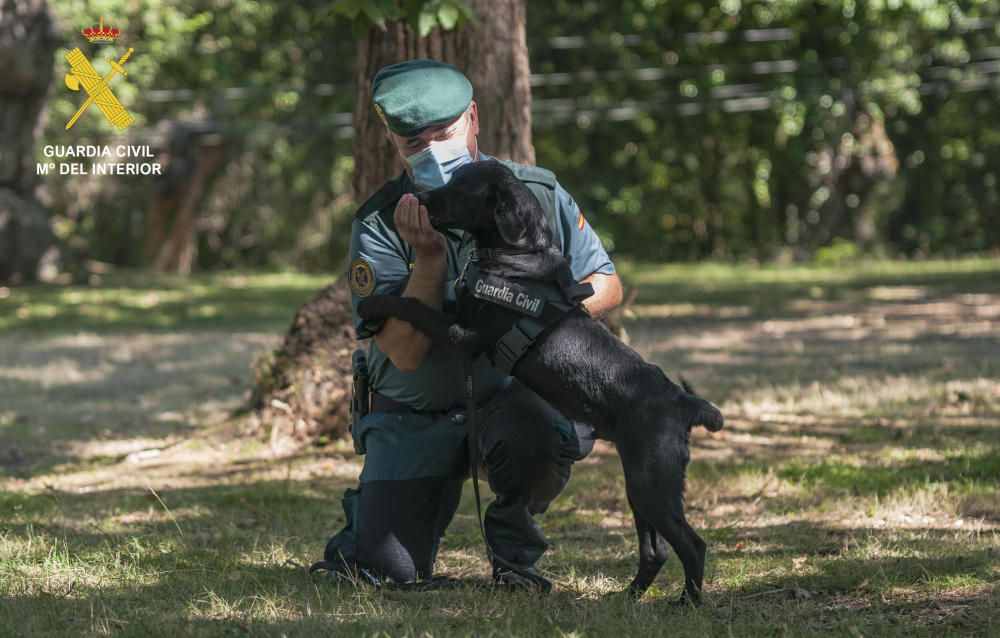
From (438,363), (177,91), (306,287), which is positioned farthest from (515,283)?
(177,91)

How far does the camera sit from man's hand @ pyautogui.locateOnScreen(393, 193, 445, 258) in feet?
11.2

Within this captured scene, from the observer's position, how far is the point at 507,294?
338cm

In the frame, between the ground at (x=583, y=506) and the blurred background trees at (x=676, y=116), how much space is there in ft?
26.0

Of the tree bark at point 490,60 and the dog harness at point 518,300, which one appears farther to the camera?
the tree bark at point 490,60

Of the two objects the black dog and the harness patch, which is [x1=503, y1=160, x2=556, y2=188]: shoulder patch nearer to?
the black dog

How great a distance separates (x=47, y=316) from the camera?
43.1ft

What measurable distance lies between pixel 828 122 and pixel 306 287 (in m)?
9.01

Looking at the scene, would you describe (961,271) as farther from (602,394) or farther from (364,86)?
(602,394)

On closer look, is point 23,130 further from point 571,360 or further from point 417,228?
point 571,360

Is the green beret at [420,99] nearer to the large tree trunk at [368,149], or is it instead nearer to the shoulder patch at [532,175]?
the shoulder patch at [532,175]

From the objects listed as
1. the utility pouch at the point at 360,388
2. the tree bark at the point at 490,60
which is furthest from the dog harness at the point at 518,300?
the tree bark at the point at 490,60

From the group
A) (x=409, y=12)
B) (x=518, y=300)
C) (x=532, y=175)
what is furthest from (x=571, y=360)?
(x=409, y=12)

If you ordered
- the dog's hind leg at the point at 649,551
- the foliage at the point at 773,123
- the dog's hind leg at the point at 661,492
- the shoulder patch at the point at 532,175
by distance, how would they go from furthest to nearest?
the foliage at the point at 773,123
the shoulder patch at the point at 532,175
the dog's hind leg at the point at 649,551
the dog's hind leg at the point at 661,492

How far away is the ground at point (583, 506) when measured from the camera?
3420mm
